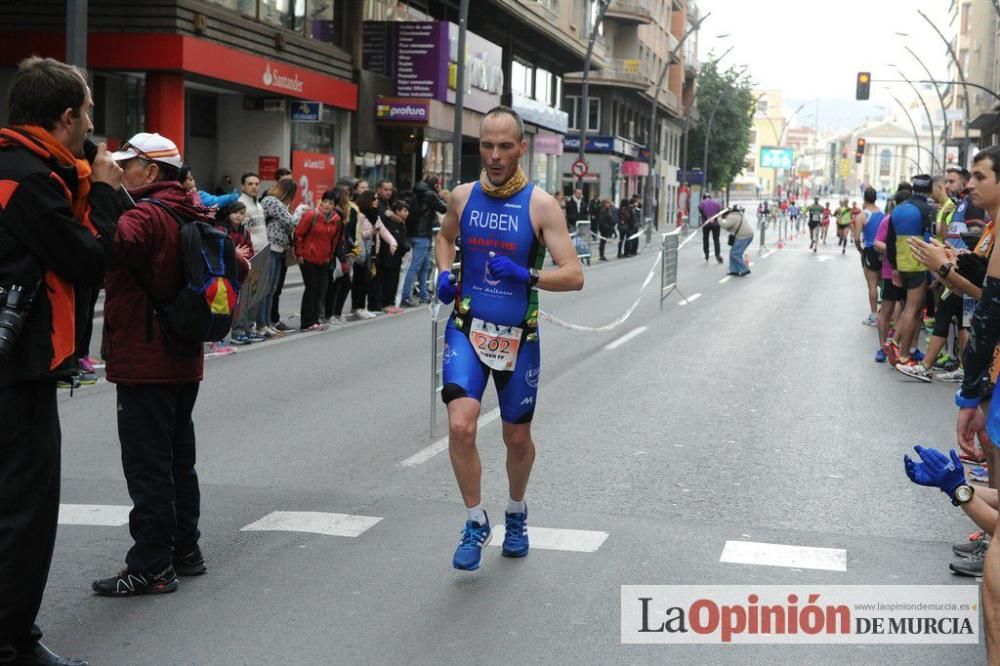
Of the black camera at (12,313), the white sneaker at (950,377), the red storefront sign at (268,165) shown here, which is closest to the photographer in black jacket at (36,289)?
the black camera at (12,313)

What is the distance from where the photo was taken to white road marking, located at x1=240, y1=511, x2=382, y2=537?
652 cm

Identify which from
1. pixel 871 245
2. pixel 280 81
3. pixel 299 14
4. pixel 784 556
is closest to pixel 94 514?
pixel 784 556

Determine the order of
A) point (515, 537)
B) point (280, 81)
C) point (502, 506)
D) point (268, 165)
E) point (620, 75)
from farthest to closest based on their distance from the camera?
point (620, 75) < point (268, 165) < point (280, 81) < point (502, 506) < point (515, 537)

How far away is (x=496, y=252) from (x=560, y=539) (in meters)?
1.50

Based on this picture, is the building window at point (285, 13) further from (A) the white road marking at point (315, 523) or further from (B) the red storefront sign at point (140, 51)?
(A) the white road marking at point (315, 523)

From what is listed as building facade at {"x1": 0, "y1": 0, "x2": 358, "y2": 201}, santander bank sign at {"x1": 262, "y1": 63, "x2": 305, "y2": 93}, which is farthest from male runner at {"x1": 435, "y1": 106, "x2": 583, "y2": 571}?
santander bank sign at {"x1": 262, "y1": 63, "x2": 305, "y2": 93}

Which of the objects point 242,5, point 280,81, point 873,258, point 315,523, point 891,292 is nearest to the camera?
point 315,523

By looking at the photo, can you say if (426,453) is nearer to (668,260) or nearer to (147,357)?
(147,357)

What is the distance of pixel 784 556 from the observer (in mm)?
6242

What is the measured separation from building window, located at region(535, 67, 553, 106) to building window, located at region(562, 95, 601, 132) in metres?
13.6

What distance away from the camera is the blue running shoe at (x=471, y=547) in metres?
5.76

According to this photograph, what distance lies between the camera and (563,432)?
31.5 feet

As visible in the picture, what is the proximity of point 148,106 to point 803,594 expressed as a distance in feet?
63.7

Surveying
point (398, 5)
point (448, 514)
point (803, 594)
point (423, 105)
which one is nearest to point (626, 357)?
point (448, 514)
